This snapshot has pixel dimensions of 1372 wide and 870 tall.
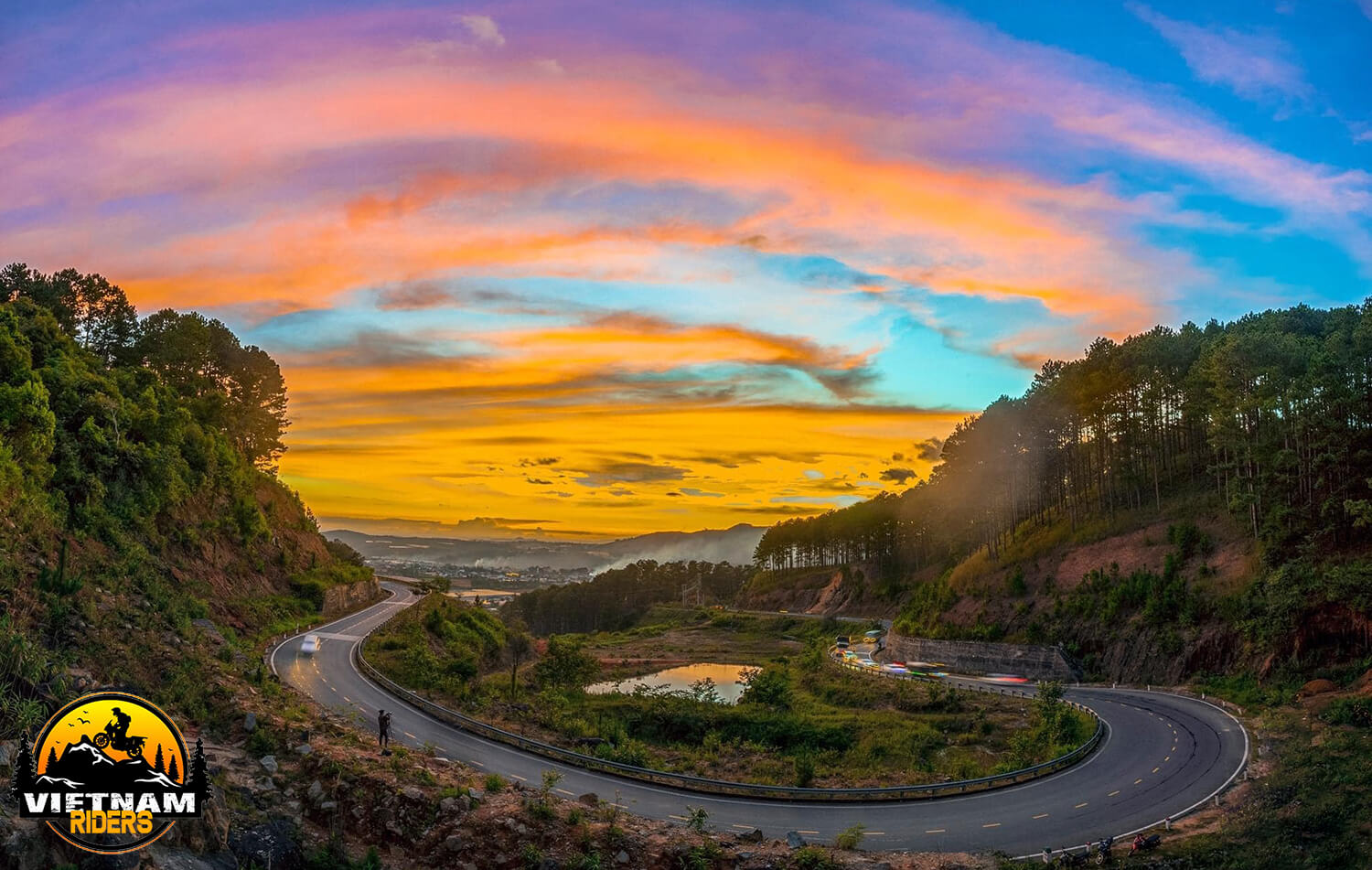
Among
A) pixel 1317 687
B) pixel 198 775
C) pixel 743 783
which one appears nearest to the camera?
pixel 198 775

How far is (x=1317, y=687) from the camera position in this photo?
45.3 metres

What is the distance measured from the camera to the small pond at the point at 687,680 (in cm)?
8081

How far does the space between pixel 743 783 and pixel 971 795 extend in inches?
392

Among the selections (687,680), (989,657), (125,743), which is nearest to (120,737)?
(125,743)

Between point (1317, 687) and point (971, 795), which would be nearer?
point (971, 795)

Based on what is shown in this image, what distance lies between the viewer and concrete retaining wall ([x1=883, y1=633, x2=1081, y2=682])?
2621 inches

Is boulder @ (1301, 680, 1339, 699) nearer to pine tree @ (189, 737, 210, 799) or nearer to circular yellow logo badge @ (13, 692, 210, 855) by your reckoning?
pine tree @ (189, 737, 210, 799)

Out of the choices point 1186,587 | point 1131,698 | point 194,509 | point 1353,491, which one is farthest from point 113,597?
point 1353,491

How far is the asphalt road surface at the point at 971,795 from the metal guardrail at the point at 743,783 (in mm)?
395

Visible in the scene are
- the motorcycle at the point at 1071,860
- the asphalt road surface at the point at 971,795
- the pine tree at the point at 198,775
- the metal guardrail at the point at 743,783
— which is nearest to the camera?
the pine tree at the point at 198,775

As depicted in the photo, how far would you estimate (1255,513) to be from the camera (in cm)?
5775

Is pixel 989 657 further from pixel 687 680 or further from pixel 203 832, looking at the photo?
pixel 203 832

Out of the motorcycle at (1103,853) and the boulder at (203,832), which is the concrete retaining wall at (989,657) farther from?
the boulder at (203,832)

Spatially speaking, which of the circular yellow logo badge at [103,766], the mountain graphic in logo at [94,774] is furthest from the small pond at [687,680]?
the mountain graphic in logo at [94,774]
